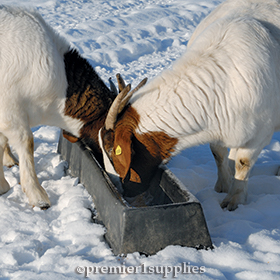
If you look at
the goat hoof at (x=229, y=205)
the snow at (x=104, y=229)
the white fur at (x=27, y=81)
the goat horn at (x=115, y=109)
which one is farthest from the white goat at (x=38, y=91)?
the goat hoof at (x=229, y=205)

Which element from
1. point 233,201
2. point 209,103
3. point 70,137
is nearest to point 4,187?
point 70,137

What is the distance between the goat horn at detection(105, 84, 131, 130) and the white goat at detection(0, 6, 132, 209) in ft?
1.68

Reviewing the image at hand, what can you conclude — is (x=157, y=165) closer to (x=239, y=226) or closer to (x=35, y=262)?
(x=239, y=226)

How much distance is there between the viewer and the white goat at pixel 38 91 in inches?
141

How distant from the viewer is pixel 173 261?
9.02 feet

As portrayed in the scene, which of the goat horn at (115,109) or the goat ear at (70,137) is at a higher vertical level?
the goat horn at (115,109)

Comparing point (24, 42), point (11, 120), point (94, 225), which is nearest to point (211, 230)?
point (94, 225)

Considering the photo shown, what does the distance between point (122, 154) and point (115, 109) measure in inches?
17.3

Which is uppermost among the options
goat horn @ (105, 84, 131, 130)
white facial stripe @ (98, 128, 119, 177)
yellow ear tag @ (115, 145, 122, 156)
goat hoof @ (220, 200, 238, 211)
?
goat horn @ (105, 84, 131, 130)

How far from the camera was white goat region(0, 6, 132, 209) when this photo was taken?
11.8 feet

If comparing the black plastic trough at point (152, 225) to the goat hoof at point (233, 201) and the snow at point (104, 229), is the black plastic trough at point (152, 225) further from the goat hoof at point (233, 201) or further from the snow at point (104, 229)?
the goat hoof at point (233, 201)

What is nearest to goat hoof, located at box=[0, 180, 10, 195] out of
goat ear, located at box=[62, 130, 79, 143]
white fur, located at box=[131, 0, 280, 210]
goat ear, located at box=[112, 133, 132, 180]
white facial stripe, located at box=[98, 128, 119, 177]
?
goat ear, located at box=[62, 130, 79, 143]

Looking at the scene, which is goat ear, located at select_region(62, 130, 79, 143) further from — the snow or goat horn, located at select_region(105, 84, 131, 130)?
goat horn, located at select_region(105, 84, 131, 130)

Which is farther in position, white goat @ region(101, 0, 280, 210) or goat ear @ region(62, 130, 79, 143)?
goat ear @ region(62, 130, 79, 143)
